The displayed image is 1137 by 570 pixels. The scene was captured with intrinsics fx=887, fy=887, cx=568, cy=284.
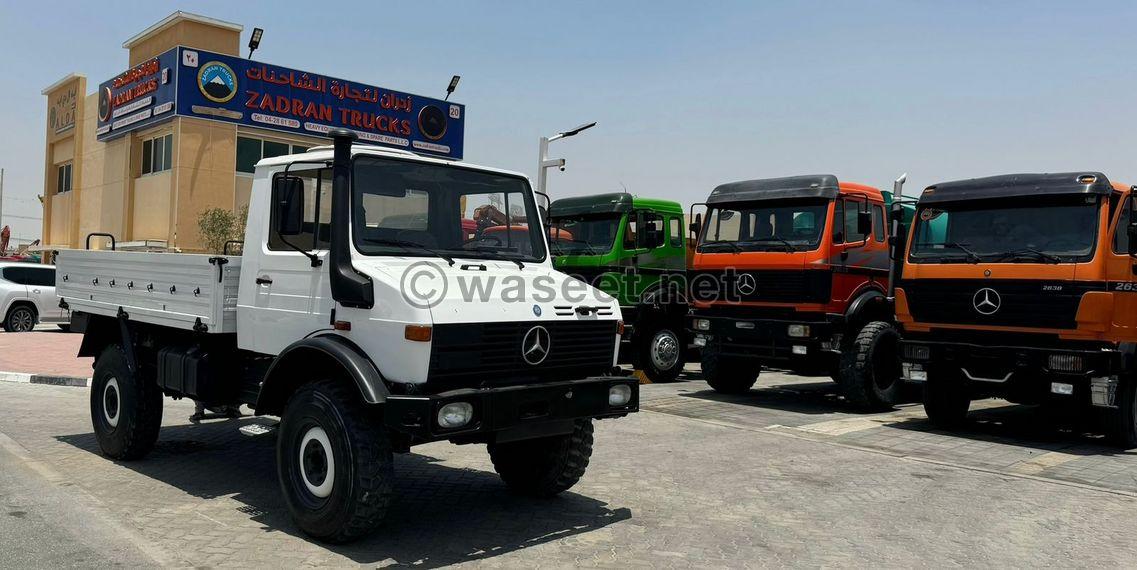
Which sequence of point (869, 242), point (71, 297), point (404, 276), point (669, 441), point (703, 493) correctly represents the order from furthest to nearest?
point (869, 242)
point (669, 441)
point (71, 297)
point (703, 493)
point (404, 276)

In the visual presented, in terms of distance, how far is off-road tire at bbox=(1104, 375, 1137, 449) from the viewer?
8.98 m

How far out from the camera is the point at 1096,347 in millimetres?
8570

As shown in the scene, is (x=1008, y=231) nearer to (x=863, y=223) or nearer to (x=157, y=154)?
(x=863, y=223)

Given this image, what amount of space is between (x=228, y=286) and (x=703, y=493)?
3.83 m

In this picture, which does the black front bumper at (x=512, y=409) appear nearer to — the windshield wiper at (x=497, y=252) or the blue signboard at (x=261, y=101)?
the windshield wiper at (x=497, y=252)

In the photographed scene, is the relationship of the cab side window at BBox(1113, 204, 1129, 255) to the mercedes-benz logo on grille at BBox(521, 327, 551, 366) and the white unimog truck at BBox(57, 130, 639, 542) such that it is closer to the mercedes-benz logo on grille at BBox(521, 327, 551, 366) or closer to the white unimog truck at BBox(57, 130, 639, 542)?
the white unimog truck at BBox(57, 130, 639, 542)

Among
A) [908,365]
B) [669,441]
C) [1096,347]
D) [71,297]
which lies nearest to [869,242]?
[908,365]

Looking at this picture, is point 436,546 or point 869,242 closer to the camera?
point 436,546

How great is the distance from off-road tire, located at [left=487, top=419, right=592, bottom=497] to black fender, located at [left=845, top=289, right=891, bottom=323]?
5.92 meters

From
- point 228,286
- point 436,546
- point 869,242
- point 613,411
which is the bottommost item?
point 436,546

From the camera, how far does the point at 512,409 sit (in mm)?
5180

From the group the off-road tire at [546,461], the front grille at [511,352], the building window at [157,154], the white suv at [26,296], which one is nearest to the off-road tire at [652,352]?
the off-road tire at [546,461]

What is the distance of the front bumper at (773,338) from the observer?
1102 centimetres

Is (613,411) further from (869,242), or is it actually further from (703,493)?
(869,242)
